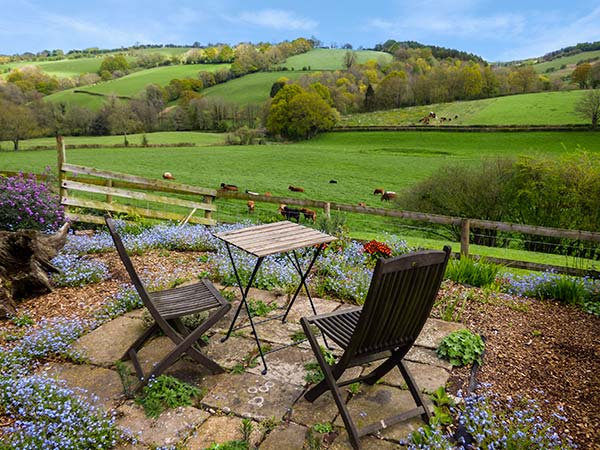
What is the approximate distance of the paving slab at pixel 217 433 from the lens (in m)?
2.59

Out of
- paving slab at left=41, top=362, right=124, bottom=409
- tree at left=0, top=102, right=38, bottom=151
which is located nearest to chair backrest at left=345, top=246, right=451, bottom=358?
paving slab at left=41, top=362, right=124, bottom=409

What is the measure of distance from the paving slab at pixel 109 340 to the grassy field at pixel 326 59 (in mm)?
94949

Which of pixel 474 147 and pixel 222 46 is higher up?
pixel 222 46

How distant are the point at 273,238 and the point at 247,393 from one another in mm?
1347

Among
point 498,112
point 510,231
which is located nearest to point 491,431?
point 510,231

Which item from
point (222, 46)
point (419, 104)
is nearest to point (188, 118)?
point (419, 104)

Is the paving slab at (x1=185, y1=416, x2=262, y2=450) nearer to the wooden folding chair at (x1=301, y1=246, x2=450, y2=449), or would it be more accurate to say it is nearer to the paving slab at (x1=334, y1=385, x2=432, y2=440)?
the wooden folding chair at (x1=301, y1=246, x2=450, y2=449)

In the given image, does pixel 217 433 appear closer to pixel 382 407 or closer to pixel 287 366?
pixel 287 366

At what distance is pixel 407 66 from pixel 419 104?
18607 mm

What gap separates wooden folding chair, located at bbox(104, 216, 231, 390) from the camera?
118 inches

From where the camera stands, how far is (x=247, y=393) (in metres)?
3.09

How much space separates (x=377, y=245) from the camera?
20.4ft

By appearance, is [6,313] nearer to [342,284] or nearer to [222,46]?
[342,284]

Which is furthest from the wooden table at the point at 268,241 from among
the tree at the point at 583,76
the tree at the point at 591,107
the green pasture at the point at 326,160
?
the tree at the point at 583,76
